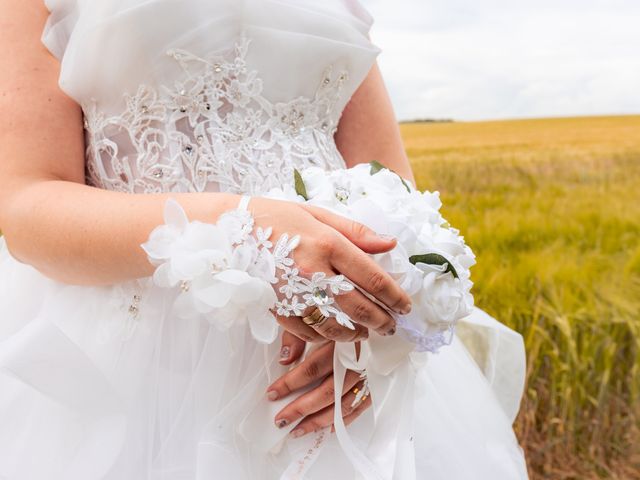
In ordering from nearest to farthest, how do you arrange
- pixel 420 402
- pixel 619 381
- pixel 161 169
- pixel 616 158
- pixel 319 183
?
pixel 319 183, pixel 161 169, pixel 420 402, pixel 619 381, pixel 616 158

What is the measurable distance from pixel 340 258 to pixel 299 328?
0.09 m

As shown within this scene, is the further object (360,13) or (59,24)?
(360,13)

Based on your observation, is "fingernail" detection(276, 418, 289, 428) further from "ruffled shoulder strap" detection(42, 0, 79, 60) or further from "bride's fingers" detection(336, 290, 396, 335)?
"ruffled shoulder strap" detection(42, 0, 79, 60)

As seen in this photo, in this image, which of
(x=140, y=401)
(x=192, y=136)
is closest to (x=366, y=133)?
(x=192, y=136)

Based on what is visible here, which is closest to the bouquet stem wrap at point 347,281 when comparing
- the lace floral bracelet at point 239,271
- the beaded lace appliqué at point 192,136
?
the lace floral bracelet at point 239,271

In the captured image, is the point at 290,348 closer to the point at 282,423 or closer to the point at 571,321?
the point at 282,423

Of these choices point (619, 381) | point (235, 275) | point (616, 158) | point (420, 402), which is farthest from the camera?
point (616, 158)

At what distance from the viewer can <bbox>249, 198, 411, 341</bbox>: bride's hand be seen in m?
0.64

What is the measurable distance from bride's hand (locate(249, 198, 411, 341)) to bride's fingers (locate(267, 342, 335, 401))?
7 centimetres

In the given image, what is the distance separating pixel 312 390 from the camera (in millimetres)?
756

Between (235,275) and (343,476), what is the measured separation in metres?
0.31

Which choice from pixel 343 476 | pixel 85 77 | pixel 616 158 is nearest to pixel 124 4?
pixel 85 77

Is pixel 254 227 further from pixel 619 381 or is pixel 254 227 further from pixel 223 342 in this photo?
pixel 619 381

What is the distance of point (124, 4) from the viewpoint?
82 cm
